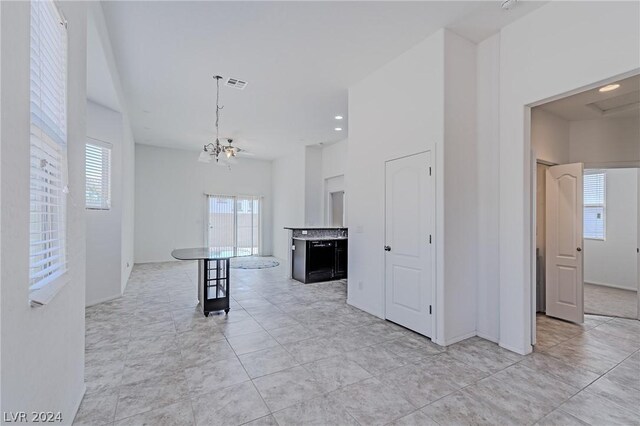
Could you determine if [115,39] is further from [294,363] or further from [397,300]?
[397,300]

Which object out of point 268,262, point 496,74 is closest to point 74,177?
point 496,74

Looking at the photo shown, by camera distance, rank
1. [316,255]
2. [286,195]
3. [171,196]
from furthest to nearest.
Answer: [286,195], [171,196], [316,255]

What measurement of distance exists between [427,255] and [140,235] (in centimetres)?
813

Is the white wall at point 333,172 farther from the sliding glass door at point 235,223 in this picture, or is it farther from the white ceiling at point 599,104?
the white ceiling at point 599,104

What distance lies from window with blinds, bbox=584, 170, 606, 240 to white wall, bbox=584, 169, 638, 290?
0.25ft

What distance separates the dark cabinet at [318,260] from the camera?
20.0 feet

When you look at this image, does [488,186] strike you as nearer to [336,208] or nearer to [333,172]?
[333,172]

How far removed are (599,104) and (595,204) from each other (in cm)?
320

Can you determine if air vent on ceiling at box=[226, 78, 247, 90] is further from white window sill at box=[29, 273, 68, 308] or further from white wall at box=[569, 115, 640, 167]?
white wall at box=[569, 115, 640, 167]

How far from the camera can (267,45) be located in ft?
11.4

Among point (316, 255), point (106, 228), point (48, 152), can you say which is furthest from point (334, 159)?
point (48, 152)

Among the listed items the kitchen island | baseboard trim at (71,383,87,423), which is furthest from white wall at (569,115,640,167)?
baseboard trim at (71,383,87,423)

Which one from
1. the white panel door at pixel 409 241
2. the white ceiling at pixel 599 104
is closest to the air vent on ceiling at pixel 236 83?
the white panel door at pixel 409 241

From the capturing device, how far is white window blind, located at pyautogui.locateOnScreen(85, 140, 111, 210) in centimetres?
451
